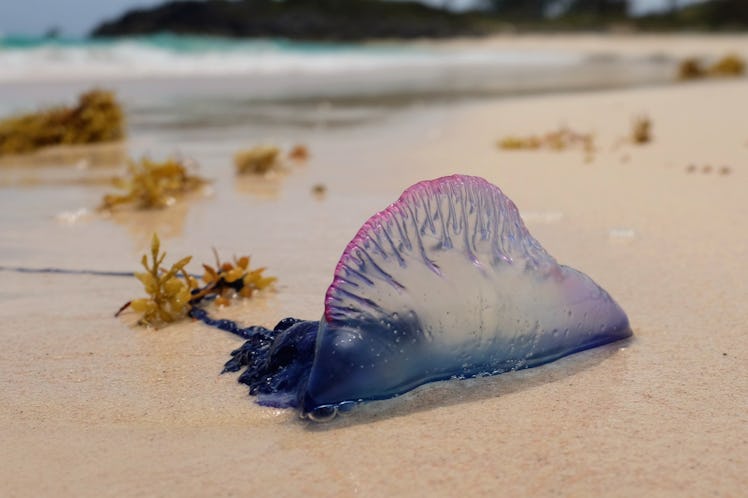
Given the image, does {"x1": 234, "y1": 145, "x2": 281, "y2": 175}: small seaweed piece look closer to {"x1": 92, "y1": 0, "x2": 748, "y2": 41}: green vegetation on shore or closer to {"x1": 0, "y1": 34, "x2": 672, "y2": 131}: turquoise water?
{"x1": 0, "y1": 34, "x2": 672, "y2": 131}: turquoise water

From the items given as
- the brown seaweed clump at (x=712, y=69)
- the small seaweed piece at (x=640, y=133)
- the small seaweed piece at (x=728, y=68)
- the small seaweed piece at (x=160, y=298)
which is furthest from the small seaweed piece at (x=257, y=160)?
the small seaweed piece at (x=728, y=68)

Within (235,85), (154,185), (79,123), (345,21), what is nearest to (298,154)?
(154,185)

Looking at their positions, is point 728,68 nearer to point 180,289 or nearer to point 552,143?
point 552,143

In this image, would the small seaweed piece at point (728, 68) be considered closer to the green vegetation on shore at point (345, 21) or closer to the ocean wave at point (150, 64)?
the ocean wave at point (150, 64)

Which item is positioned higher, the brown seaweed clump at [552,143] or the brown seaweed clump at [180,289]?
the brown seaweed clump at [552,143]

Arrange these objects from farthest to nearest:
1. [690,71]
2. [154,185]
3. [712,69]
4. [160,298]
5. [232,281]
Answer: [712,69] → [690,71] → [154,185] → [232,281] → [160,298]

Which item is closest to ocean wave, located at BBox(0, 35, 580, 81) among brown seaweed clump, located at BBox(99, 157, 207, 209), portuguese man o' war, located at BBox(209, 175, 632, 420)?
brown seaweed clump, located at BBox(99, 157, 207, 209)
